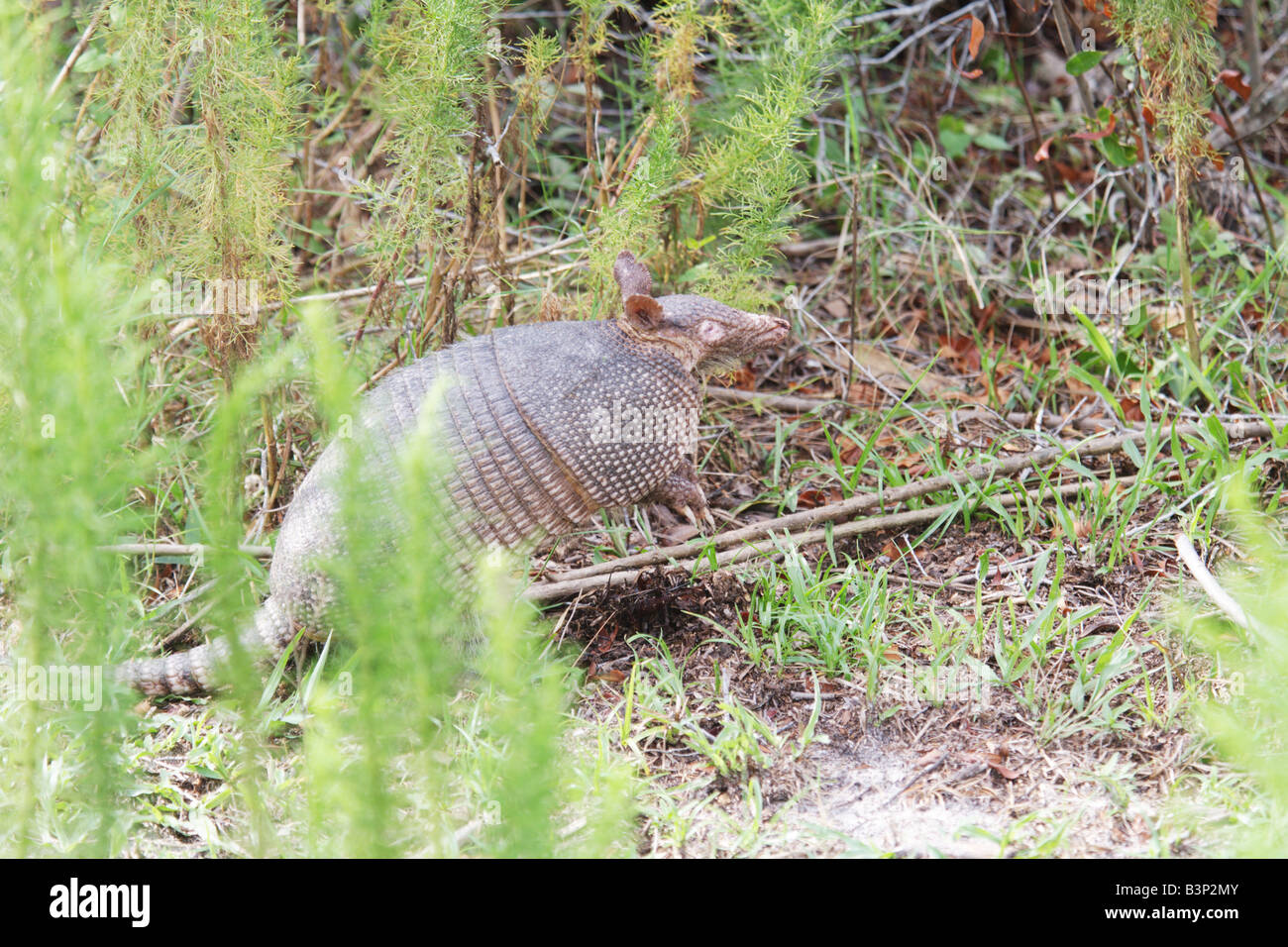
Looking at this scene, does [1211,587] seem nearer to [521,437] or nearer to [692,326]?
[692,326]

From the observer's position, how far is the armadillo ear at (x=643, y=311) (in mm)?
4242

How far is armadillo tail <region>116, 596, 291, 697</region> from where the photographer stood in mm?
4098

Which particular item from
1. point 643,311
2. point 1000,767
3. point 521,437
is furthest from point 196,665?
point 1000,767

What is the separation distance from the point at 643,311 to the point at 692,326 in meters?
0.24

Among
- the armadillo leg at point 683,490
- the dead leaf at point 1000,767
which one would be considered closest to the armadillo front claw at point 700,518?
the armadillo leg at point 683,490

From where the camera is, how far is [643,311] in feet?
14.1

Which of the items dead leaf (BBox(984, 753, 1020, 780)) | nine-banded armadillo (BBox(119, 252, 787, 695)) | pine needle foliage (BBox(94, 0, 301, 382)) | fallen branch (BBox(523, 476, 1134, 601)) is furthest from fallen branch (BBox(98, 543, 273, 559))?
dead leaf (BBox(984, 753, 1020, 780))

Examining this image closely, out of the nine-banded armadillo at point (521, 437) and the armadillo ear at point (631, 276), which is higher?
the armadillo ear at point (631, 276)

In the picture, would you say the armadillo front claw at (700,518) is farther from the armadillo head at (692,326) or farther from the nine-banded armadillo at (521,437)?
the armadillo head at (692,326)

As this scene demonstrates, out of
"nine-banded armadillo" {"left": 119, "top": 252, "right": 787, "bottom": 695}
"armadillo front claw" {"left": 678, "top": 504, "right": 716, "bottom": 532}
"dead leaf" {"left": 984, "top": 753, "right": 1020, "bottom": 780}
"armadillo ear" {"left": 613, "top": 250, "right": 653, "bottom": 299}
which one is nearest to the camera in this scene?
"dead leaf" {"left": 984, "top": 753, "right": 1020, "bottom": 780}

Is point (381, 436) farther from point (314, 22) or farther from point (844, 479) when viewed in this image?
→ point (314, 22)

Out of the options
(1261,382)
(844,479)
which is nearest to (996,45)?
(1261,382)

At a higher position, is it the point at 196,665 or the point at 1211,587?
the point at 1211,587

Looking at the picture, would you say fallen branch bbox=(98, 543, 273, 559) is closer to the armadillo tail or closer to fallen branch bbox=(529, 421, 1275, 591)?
the armadillo tail
